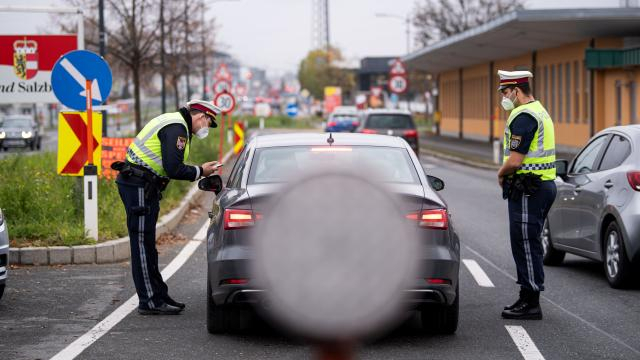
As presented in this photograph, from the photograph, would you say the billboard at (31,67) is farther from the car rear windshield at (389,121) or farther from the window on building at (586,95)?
the window on building at (586,95)

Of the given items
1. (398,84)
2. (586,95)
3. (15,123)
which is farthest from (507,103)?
(15,123)

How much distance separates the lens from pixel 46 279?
10102 millimetres

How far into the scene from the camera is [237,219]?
6.74 metres

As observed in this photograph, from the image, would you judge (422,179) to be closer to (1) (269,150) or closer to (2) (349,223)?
(1) (269,150)

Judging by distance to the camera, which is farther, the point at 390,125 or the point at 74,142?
the point at 390,125

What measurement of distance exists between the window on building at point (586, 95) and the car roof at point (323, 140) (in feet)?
105

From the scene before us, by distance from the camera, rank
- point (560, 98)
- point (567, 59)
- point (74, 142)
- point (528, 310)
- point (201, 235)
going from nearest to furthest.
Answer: point (528, 310) → point (74, 142) → point (201, 235) → point (567, 59) → point (560, 98)

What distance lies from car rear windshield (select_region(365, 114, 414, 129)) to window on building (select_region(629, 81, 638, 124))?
28.4 ft

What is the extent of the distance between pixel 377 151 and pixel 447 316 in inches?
49.7

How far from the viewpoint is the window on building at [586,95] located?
39.0 m

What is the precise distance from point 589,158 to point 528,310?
10.3 feet

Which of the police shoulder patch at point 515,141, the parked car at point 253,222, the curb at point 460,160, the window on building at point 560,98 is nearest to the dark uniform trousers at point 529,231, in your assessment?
the police shoulder patch at point 515,141

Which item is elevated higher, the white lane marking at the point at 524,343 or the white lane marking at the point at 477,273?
the white lane marking at the point at 524,343

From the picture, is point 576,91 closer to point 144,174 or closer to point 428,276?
point 144,174
